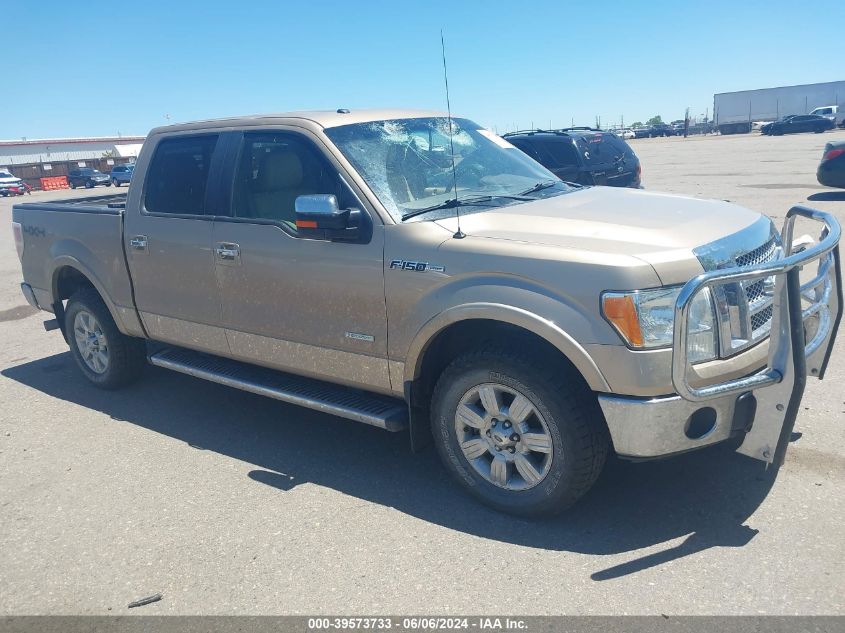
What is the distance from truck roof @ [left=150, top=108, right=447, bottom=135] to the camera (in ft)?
14.3

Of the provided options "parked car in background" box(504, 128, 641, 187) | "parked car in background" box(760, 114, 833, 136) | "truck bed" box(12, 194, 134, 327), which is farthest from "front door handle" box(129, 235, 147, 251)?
"parked car in background" box(760, 114, 833, 136)

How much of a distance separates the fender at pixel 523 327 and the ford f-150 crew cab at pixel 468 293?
0.03 feet

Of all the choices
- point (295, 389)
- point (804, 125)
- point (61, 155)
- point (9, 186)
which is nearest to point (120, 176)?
point (9, 186)

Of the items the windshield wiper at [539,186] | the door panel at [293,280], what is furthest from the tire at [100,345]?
the windshield wiper at [539,186]

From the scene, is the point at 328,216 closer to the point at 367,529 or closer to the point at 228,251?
the point at 228,251

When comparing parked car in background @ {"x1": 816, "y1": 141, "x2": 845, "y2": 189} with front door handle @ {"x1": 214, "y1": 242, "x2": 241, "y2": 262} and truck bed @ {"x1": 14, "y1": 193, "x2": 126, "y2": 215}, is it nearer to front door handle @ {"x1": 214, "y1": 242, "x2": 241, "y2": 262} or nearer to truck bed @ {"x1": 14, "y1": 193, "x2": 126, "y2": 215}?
truck bed @ {"x1": 14, "y1": 193, "x2": 126, "y2": 215}

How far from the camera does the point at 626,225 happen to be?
349 cm

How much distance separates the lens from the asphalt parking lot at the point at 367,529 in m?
3.04

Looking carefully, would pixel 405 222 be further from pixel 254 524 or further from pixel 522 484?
pixel 254 524

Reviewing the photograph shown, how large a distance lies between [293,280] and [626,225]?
1.86 m

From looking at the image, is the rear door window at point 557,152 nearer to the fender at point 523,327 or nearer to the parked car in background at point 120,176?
the fender at point 523,327

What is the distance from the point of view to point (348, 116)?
4.46 meters

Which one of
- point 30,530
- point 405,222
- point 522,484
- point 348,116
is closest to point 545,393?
point 522,484

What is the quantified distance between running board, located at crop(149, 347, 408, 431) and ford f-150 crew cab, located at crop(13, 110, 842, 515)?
0.06 ft
